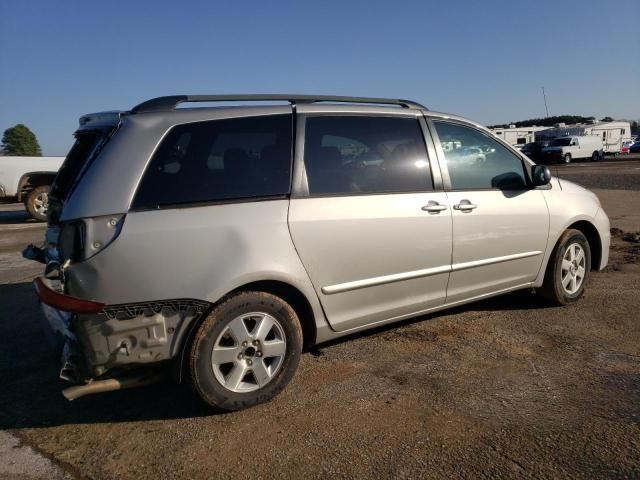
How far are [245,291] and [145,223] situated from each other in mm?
687

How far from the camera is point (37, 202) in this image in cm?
1242

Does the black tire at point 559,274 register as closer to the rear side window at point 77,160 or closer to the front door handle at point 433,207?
the front door handle at point 433,207

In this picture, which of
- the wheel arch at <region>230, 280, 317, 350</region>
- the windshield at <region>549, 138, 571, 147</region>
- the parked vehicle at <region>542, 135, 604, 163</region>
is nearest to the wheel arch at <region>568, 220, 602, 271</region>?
the wheel arch at <region>230, 280, 317, 350</region>

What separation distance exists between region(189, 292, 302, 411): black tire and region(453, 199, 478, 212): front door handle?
1.55 meters

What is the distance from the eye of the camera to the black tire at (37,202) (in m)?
12.3

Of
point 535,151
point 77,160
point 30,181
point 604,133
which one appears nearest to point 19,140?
point 30,181

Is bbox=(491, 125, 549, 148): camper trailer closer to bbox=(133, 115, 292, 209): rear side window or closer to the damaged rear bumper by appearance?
bbox=(133, 115, 292, 209): rear side window

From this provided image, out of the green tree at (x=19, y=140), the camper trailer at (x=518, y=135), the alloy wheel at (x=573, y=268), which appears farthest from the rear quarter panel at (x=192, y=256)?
the camper trailer at (x=518, y=135)

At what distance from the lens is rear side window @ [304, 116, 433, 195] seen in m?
3.59

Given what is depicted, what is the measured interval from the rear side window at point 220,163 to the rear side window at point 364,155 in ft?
0.70

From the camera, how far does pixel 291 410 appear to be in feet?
10.6

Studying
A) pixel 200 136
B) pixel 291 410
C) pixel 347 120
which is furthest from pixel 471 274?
pixel 200 136

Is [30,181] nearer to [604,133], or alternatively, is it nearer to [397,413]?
[397,413]

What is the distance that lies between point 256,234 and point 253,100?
38.3 inches
